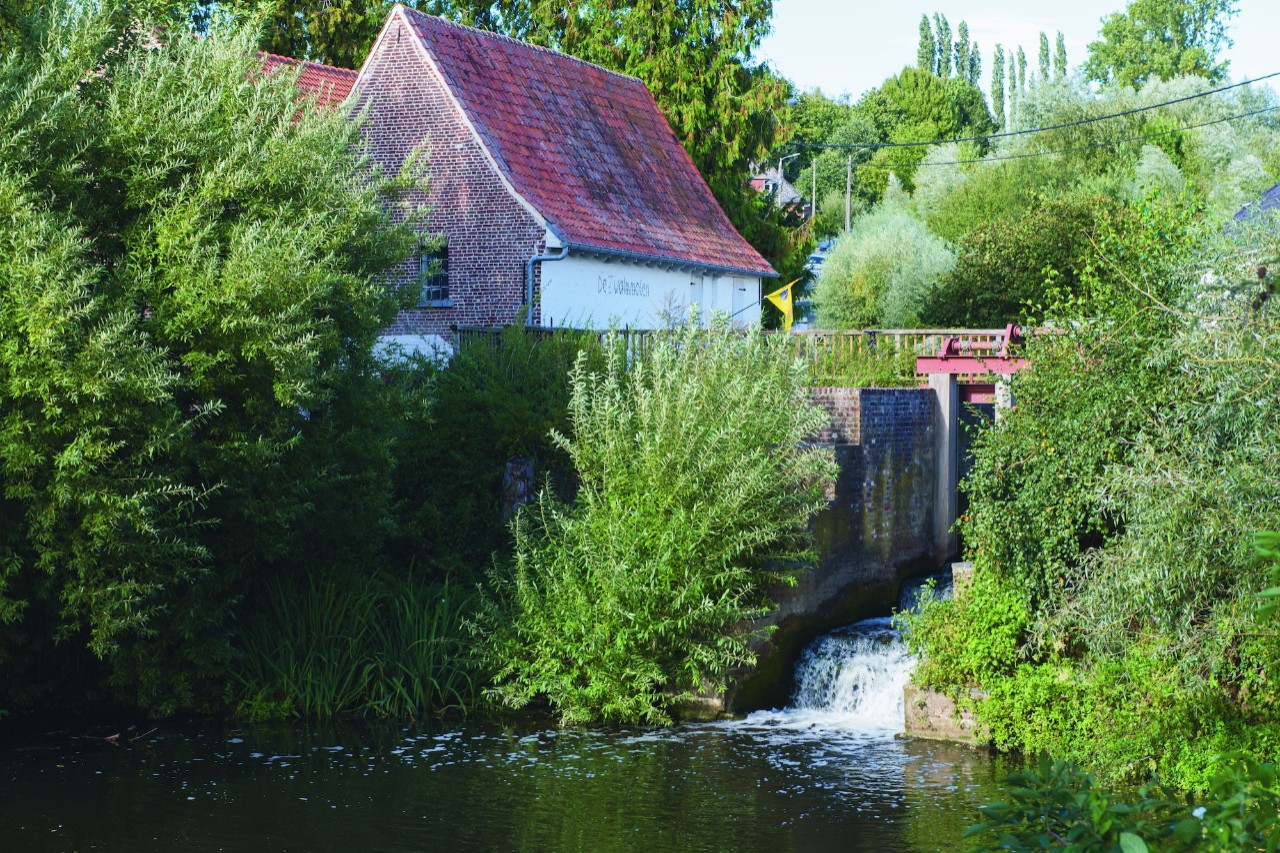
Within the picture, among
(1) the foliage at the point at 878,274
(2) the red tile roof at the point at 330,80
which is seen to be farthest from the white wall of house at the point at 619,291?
(1) the foliage at the point at 878,274

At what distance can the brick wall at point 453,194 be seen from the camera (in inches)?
930

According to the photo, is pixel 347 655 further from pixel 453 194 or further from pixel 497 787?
pixel 453 194

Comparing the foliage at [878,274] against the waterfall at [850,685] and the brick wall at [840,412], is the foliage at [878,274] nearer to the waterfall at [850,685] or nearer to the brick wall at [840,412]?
the brick wall at [840,412]

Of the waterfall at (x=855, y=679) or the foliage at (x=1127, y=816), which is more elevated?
the foliage at (x=1127, y=816)

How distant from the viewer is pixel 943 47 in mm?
97062

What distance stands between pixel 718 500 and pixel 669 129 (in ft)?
58.0

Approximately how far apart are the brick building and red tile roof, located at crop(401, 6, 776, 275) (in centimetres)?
4

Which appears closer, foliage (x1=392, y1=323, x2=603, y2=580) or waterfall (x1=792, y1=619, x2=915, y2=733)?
waterfall (x1=792, y1=619, x2=915, y2=733)

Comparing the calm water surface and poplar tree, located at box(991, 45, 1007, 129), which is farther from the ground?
poplar tree, located at box(991, 45, 1007, 129)

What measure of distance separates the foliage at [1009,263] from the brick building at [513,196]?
506 centimetres

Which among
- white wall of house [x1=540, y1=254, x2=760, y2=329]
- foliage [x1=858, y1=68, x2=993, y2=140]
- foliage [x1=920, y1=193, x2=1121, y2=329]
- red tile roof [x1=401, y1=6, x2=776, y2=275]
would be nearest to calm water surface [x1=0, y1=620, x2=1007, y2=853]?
white wall of house [x1=540, y1=254, x2=760, y2=329]

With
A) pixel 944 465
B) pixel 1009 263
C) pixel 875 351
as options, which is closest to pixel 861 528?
pixel 944 465

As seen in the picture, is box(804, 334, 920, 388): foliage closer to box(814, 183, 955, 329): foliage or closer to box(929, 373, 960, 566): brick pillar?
box(929, 373, 960, 566): brick pillar

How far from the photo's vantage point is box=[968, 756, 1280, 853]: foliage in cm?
291
